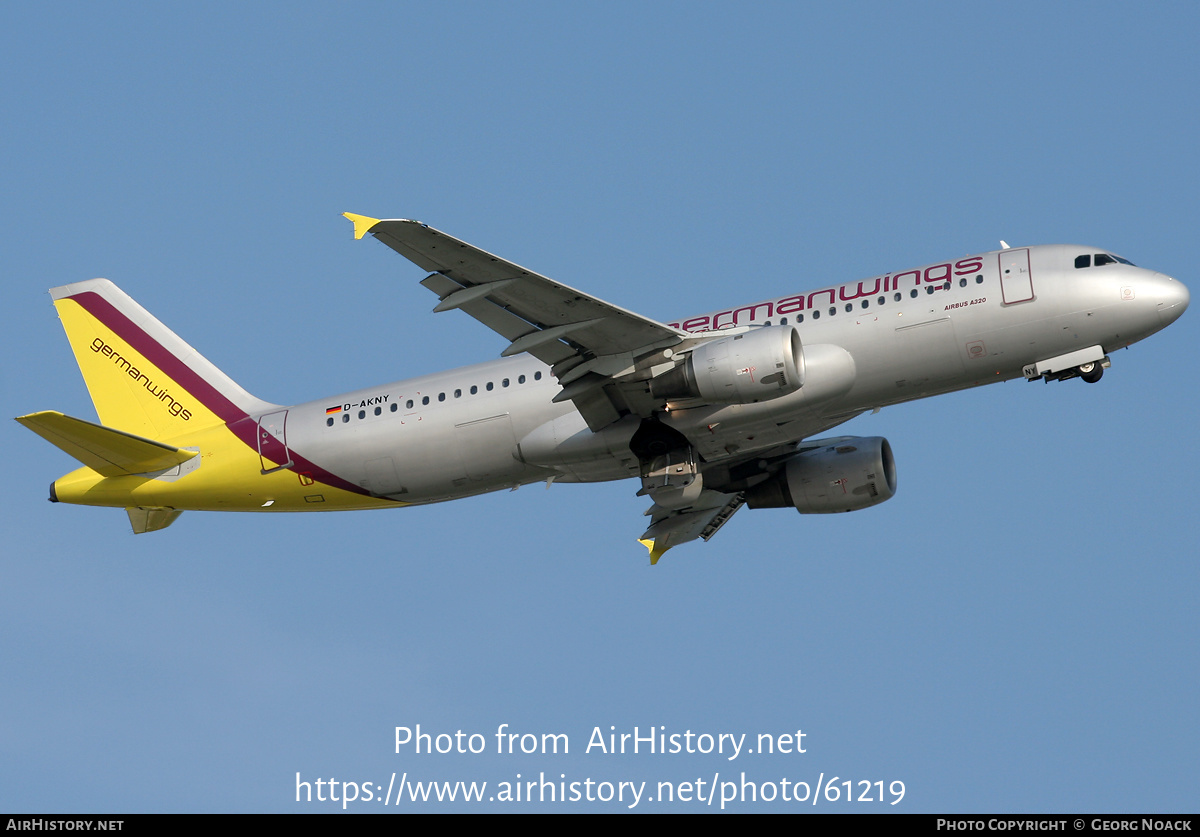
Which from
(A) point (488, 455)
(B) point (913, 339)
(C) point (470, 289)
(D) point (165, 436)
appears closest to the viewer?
(C) point (470, 289)

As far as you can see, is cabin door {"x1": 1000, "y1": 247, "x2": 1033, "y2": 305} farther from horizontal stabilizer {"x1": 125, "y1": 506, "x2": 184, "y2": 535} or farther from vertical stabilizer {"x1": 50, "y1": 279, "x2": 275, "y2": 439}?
horizontal stabilizer {"x1": 125, "y1": 506, "x2": 184, "y2": 535}

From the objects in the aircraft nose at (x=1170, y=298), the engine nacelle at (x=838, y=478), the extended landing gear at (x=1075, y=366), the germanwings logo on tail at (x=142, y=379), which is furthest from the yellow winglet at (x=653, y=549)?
the aircraft nose at (x=1170, y=298)

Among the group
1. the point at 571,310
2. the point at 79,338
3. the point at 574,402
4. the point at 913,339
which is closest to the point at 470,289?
the point at 571,310

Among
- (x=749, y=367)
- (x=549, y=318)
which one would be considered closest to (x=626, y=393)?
(x=549, y=318)

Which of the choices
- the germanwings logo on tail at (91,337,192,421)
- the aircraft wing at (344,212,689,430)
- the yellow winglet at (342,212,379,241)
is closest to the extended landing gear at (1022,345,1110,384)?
the aircraft wing at (344,212,689,430)

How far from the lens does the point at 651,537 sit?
46.5 meters

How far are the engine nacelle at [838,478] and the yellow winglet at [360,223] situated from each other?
1807 centimetres

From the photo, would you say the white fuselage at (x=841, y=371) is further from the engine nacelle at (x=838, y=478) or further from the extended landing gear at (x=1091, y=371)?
the engine nacelle at (x=838, y=478)

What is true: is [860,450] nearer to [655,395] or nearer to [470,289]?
[655,395]

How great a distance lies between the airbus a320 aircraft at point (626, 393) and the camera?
36.0 m

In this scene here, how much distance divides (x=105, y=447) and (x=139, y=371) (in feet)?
15.2

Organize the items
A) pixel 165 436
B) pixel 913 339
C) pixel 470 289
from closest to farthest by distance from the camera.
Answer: pixel 470 289, pixel 913 339, pixel 165 436

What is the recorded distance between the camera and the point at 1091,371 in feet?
122

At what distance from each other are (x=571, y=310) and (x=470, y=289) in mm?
3031
